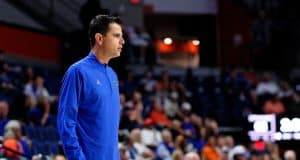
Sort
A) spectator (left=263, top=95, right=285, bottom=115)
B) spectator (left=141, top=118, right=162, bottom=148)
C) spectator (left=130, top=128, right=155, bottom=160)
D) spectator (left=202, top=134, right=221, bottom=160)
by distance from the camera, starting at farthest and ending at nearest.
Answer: spectator (left=263, top=95, right=285, bottom=115) → spectator (left=202, top=134, right=221, bottom=160) → spectator (left=141, top=118, right=162, bottom=148) → spectator (left=130, top=128, right=155, bottom=160)

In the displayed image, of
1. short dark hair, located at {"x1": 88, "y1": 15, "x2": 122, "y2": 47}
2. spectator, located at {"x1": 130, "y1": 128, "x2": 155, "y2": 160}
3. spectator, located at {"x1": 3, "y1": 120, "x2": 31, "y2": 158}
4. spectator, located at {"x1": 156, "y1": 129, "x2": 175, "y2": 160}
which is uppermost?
short dark hair, located at {"x1": 88, "y1": 15, "x2": 122, "y2": 47}

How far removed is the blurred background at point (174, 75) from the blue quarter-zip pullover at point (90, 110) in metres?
3.78

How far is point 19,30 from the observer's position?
40.8 ft

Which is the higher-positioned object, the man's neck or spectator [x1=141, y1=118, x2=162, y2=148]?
the man's neck

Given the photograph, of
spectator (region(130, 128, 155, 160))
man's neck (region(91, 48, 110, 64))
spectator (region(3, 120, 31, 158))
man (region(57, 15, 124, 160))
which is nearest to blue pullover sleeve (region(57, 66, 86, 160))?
man (region(57, 15, 124, 160))

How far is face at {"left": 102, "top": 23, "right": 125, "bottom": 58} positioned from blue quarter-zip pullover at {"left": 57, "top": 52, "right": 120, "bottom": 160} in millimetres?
116

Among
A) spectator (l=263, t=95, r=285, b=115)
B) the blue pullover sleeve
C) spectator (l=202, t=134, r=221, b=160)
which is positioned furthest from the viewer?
spectator (l=263, t=95, r=285, b=115)

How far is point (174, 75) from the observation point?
655 inches

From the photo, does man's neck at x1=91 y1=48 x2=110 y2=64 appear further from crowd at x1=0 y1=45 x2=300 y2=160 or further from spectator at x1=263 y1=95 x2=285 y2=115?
spectator at x1=263 y1=95 x2=285 y2=115

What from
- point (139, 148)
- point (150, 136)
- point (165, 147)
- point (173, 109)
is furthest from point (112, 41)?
point (173, 109)

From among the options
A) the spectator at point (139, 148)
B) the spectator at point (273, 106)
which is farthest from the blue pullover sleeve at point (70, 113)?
the spectator at point (273, 106)

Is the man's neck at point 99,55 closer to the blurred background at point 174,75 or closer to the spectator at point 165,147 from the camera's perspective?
the blurred background at point 174,75

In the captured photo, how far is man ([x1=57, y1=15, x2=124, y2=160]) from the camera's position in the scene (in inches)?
150

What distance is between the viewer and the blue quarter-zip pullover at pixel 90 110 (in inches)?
151
